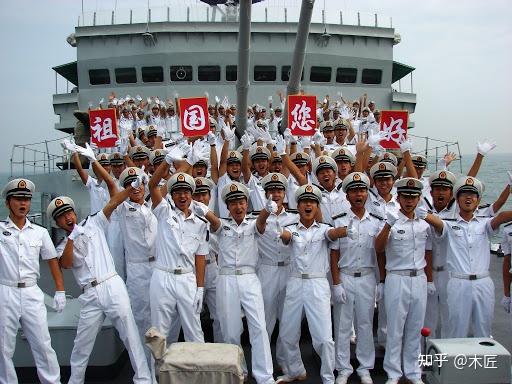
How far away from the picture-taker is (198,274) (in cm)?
459

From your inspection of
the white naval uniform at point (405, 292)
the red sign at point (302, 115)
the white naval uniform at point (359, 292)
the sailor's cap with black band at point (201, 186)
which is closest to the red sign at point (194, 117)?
the red sign at point (302, 115)

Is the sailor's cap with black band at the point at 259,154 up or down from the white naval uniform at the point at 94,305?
up

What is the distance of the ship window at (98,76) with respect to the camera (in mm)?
15852

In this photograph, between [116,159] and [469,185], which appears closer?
[469,185]

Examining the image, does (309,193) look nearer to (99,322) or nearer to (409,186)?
(409,186)

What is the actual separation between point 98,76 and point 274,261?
1263cm

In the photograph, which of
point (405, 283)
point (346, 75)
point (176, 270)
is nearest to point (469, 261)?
point (405, 283)

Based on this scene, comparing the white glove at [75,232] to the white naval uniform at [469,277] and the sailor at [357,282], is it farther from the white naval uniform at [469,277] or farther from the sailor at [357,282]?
the white naval uniform at [469,277]

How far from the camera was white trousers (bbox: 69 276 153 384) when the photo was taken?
4.38m

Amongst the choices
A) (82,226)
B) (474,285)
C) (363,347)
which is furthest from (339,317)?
(82,226)

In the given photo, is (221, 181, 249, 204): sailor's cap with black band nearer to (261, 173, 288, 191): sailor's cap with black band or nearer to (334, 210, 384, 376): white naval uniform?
(261, 173, 288, 191): sailor's cap with black band

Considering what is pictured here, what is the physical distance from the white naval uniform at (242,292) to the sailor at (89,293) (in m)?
0.76

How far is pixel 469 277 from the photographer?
4.58 metres

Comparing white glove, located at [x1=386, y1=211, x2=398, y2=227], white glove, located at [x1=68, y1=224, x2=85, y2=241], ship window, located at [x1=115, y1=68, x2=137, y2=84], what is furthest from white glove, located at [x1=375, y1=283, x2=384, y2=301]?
ship window, located at [x1=115, y1=68, x2=137, y2=84]
